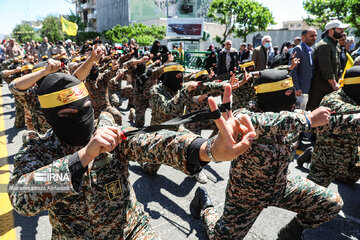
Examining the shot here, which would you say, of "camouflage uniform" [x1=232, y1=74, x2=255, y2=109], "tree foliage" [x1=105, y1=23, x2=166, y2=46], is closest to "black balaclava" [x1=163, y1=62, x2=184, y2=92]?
"camouflage uniform" [x1=232, y1=74, x2=255, y2=109]

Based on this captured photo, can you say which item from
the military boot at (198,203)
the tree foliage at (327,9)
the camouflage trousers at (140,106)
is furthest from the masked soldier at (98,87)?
the tree foliage at (327,9)

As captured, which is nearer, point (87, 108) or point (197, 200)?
point (87, 108)

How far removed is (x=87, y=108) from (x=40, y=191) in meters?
0.59

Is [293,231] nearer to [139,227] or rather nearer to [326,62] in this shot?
[139,227]

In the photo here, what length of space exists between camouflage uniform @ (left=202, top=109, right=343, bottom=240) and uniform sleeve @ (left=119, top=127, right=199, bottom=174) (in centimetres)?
101

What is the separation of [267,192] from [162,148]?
1411 millimetres

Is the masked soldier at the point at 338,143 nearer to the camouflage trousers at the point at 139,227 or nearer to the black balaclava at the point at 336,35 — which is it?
the camouflage trousers at the point at 139,227

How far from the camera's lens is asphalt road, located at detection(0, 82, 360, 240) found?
9.64ft

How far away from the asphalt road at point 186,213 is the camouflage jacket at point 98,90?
1547 millimetres

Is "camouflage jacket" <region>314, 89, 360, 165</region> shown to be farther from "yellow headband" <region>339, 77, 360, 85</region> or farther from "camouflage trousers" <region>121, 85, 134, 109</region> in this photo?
"camouflage trousers" <region>121, 85, 134, 109</region>

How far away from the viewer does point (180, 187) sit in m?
3.94

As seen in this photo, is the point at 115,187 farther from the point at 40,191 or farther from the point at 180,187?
the point at 180,187

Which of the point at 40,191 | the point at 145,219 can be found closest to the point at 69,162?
the point at 40,191

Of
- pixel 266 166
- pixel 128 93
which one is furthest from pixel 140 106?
pixel 266 166
